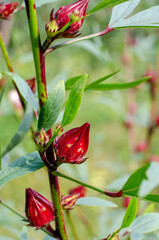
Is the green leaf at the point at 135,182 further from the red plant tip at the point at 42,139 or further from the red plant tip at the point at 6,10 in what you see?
the red plant tip at the point at 6,10

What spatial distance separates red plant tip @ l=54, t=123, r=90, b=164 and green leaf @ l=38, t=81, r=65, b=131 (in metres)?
0.02

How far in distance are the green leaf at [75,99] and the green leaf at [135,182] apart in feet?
0.19

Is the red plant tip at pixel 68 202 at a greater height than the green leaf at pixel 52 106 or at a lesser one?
lesser

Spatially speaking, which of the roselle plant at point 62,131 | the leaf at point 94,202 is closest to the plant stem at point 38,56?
the roselle plant at point 62,131

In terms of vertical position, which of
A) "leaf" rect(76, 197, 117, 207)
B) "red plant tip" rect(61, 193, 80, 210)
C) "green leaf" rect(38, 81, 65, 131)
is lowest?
"leaf" rect(76, 197, 117, 207)

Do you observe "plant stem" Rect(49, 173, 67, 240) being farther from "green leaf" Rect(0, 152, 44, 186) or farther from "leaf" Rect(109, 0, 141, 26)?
"leaf" Rect(109, 0, 141, 26)

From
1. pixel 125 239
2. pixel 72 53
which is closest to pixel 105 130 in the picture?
pixel 72 53

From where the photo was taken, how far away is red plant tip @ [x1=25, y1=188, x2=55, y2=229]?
0.82ft

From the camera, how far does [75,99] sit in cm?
21

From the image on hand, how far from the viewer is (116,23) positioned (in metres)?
0.26

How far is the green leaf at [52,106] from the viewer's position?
22 centimetres

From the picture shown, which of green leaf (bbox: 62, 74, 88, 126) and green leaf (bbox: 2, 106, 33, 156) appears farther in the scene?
green leaf (bbox: 2, 106, 33, 156)

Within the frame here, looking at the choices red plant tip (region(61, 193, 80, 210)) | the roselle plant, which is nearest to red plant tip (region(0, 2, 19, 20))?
the roselle plant

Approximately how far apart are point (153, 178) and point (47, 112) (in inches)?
3.3
